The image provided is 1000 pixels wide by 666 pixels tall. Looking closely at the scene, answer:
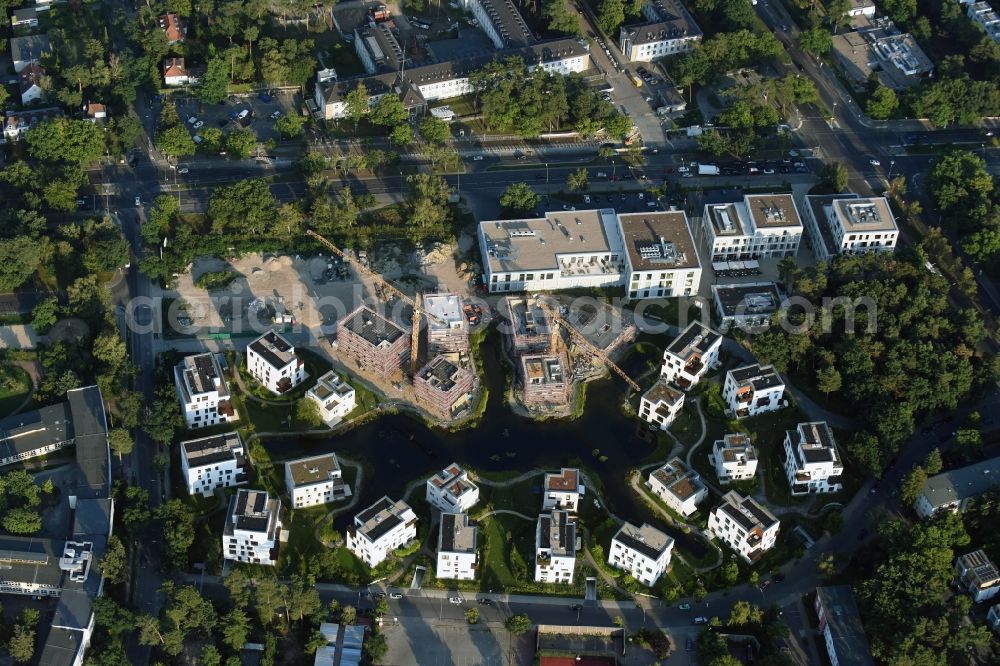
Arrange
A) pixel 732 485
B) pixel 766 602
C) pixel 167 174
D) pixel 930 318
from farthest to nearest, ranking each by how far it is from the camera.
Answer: pixel 167 174
pixel 930 318
pixel 732 485
pixel 766 602

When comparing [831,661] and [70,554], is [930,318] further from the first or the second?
[70,554]

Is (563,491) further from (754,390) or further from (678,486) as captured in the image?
(754,390)

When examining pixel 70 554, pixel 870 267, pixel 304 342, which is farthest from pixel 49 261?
pixel 870 267

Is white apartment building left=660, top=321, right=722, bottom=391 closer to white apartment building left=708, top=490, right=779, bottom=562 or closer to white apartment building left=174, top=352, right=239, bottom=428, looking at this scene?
white apartment building left=708, top=490, right=779, bottom=562

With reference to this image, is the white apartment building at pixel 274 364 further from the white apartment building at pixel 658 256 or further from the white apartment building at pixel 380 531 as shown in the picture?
the white apartment building at pixel 658 256

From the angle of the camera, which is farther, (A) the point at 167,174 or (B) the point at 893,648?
(A) the point at 167,174

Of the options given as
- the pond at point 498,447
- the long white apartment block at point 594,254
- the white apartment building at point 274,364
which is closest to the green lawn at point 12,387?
the white apartment building at point 274,364
